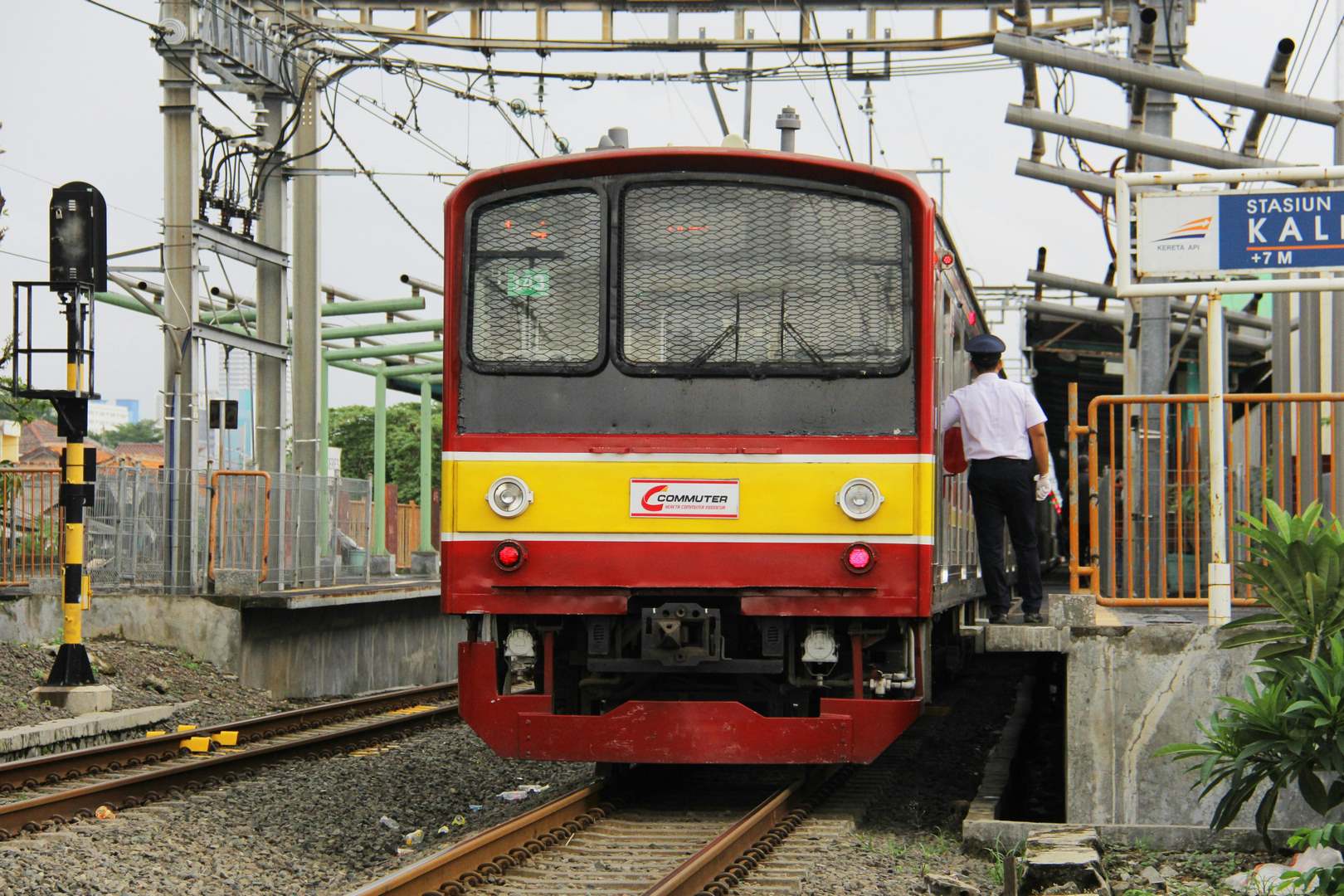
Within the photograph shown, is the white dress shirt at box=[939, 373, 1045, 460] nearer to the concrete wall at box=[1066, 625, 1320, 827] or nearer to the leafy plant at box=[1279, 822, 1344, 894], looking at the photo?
Answer: the concrete wall at box=[1066, 625, 1320, 827]

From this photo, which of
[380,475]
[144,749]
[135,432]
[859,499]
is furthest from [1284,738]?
[135,432]

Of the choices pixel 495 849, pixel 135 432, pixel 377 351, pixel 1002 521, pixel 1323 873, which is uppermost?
pixel 135 432

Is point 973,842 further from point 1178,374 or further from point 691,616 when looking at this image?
point 1178,374

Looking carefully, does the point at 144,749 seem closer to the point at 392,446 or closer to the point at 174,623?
the point at 174,623

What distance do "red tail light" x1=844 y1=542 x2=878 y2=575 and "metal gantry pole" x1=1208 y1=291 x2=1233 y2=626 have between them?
1.54m

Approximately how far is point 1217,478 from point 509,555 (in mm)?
3347

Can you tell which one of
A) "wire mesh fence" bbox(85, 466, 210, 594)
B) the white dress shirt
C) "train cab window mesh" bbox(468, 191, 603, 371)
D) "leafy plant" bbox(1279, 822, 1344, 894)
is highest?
A: "train cab window mesh" bbox(468, 191, 603, 371)

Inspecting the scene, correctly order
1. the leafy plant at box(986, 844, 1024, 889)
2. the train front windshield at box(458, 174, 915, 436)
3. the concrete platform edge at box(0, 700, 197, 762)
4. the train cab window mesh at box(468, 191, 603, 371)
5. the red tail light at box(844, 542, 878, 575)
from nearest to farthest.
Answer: the leafy plant at box(986, 844, 1024, 889) < the red tail light at box(844, 542, 878, 575) < the train front windshield at box(458, 174, 915, 436) < the train cab window mesh at box(468, 191, 603, 371) < the concrete platform edge at box(0, 700, 197, 762)

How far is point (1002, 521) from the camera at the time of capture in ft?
28.6

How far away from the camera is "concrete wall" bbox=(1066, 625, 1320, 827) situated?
772 centimetres

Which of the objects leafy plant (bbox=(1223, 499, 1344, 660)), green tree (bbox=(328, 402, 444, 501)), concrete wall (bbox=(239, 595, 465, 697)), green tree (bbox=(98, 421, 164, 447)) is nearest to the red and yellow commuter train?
leafy plant (bbox=(1223, 499, 1344, 660))

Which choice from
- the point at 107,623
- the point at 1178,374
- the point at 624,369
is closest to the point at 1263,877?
the point at 624,369

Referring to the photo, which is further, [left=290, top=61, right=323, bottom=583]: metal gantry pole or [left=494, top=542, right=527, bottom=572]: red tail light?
[left=290, top=61, right=323, bottom=583]: metal gantry pole

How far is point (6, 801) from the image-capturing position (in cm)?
892
